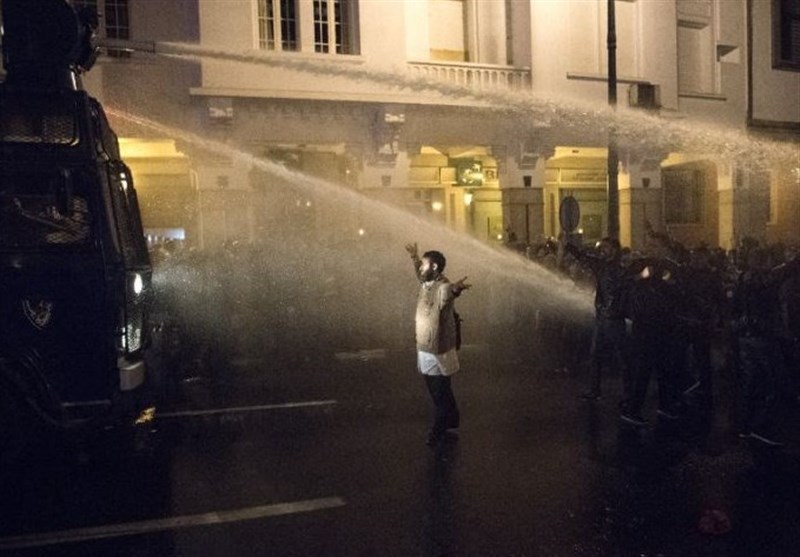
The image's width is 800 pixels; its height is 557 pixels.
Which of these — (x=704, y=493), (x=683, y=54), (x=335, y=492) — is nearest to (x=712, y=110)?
(x=683, y=54)

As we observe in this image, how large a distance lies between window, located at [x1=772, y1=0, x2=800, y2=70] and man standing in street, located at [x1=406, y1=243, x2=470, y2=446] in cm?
1851

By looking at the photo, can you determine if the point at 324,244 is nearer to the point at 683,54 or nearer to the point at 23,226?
the point at 23,226

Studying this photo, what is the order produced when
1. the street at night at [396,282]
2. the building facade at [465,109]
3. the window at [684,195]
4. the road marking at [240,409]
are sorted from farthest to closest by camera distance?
the window at [684,195] → the building facade at [465,109] → the road marking at [240,409] → the street at night at [396,282]

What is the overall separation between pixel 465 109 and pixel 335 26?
11.1 feet

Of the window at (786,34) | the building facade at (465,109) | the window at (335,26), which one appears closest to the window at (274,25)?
the building facade at (465,109)

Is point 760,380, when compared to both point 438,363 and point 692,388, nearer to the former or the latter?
point 692,388

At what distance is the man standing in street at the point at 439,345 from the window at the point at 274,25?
34.2ft

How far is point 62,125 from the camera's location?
6035 millimetres

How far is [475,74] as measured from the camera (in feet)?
56.4

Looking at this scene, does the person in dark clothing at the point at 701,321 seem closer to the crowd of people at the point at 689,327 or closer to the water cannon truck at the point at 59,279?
the crowd of people at the point at 689,327

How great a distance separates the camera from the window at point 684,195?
21.0m

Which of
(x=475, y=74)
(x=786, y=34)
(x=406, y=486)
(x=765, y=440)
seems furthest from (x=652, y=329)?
(x=786, y=34)

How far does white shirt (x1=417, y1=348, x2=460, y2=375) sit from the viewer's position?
279 inches

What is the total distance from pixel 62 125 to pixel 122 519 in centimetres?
306
